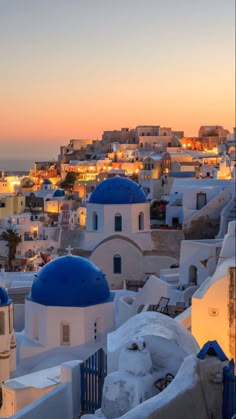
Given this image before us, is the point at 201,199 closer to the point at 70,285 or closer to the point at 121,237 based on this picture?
the point at 121,237

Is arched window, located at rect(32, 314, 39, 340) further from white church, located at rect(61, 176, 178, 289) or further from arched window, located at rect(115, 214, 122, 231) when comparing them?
arched window, located at rect(115, 214, 122, 231)

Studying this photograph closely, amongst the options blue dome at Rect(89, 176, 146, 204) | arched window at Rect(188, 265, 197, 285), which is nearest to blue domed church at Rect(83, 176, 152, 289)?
blue dome at Rect(89, 176, 146, 204)

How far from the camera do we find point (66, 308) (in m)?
13.3

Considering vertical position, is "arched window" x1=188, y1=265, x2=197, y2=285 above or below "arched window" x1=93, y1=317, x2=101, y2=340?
above

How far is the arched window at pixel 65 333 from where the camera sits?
1334 centimetres

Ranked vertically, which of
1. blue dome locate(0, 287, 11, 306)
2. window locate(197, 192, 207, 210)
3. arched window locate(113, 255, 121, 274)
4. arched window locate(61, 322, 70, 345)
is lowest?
arched window locate(61, 322, 70, 345)

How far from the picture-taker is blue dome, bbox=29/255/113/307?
13422mm

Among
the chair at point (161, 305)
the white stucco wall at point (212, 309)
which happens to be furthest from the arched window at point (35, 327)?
the white stucco wall at point (212, 309)

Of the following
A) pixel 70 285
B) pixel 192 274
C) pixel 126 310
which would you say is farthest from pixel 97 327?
pixel 192 274

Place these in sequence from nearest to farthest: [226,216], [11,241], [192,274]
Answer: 1. [192,274]
2. [226,216]
3. [11,241]

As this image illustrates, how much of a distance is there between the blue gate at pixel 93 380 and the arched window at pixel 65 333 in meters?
4.79

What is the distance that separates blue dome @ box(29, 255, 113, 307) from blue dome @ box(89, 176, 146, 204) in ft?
24.9

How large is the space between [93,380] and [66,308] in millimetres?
4994

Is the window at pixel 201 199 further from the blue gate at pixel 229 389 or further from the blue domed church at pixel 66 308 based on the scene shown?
the blue gate at pixel 229 389
